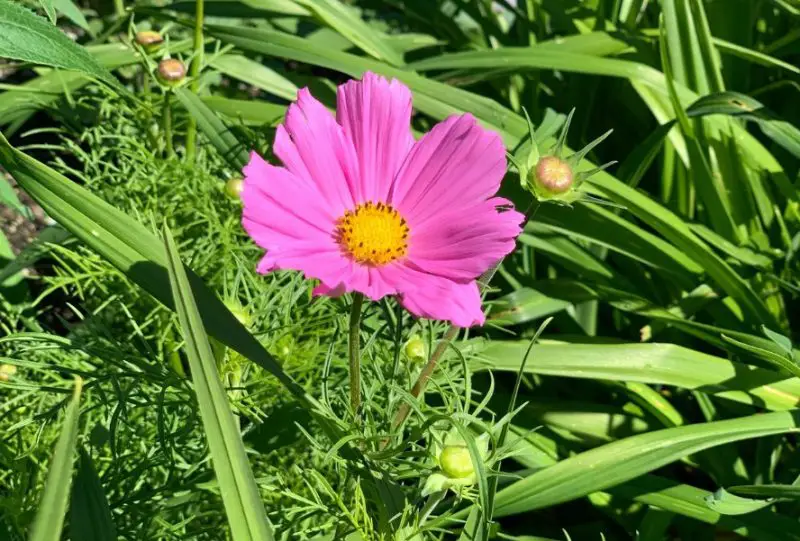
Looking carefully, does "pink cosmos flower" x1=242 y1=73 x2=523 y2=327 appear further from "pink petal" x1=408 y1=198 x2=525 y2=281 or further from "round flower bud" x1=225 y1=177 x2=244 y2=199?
"round flower bud" x1=225 y1=177 x2=244 y2=199

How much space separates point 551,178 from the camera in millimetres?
Result: 667

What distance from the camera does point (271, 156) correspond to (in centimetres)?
118

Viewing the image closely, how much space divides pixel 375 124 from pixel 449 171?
7 cm

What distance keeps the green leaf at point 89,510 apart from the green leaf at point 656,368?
50cm

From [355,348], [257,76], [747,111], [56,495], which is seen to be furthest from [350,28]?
[56,495]

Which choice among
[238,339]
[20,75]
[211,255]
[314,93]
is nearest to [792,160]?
[314,93]

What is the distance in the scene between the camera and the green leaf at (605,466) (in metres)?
0.87

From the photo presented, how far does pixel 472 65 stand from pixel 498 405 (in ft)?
1.59

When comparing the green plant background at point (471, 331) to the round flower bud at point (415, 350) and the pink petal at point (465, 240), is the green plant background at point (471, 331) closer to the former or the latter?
the round flower bud at point (415, 350)

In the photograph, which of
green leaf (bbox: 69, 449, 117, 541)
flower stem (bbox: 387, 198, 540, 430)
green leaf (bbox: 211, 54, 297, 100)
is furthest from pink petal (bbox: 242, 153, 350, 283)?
green leaf (bbox: 211, 54, 297, 100)

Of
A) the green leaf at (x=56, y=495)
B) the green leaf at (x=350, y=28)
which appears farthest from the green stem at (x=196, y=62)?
the green leaf at (x=56, y=495)

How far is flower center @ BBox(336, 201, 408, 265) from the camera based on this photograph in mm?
659

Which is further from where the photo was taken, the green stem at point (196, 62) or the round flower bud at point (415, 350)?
the green stem at point (196, 62)

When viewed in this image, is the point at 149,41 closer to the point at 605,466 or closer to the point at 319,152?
the point at 319,152
